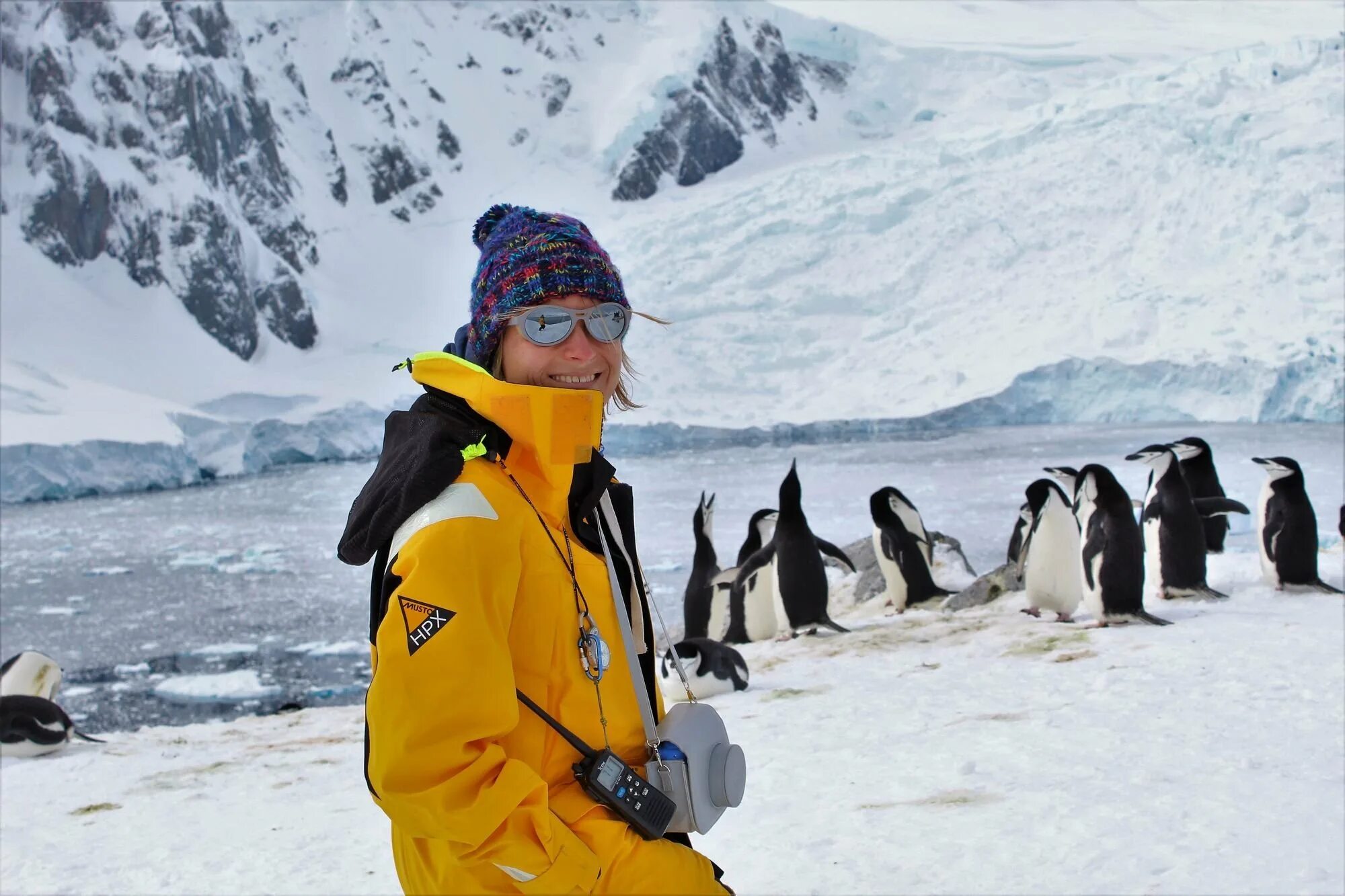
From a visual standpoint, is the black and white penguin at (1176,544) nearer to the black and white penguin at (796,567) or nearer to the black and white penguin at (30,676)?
the black and white penguin at (796,567)

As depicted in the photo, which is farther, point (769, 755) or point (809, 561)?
point (809, 561)

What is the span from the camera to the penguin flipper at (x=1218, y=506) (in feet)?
17.3

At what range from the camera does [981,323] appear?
17234 millimetres

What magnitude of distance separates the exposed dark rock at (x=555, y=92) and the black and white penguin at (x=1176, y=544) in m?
30.4

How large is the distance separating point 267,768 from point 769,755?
1.44m

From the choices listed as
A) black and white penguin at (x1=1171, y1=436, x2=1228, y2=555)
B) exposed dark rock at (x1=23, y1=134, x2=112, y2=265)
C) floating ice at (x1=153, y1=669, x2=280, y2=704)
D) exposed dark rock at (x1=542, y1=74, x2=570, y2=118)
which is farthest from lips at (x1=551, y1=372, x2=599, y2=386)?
exposed dark rock at (x1=542, y1=74, x2=570, y2=118)

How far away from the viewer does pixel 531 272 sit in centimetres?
96

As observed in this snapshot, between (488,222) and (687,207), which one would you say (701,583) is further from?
(687,207)

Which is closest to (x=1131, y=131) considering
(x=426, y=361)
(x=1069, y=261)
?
(x=1069, y=261)

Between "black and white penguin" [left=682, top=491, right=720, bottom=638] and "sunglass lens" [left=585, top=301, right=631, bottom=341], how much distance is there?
16.2 feet

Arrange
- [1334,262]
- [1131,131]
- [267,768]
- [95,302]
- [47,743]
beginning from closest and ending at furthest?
[267,768] < [47,743] < [1334,262] < [1131,131] < [95,302]

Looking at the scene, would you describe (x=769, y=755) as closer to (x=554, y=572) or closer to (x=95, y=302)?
(x=554, y=572)

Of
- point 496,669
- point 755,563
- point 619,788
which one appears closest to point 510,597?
point 496,669

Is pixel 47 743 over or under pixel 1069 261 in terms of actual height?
under
